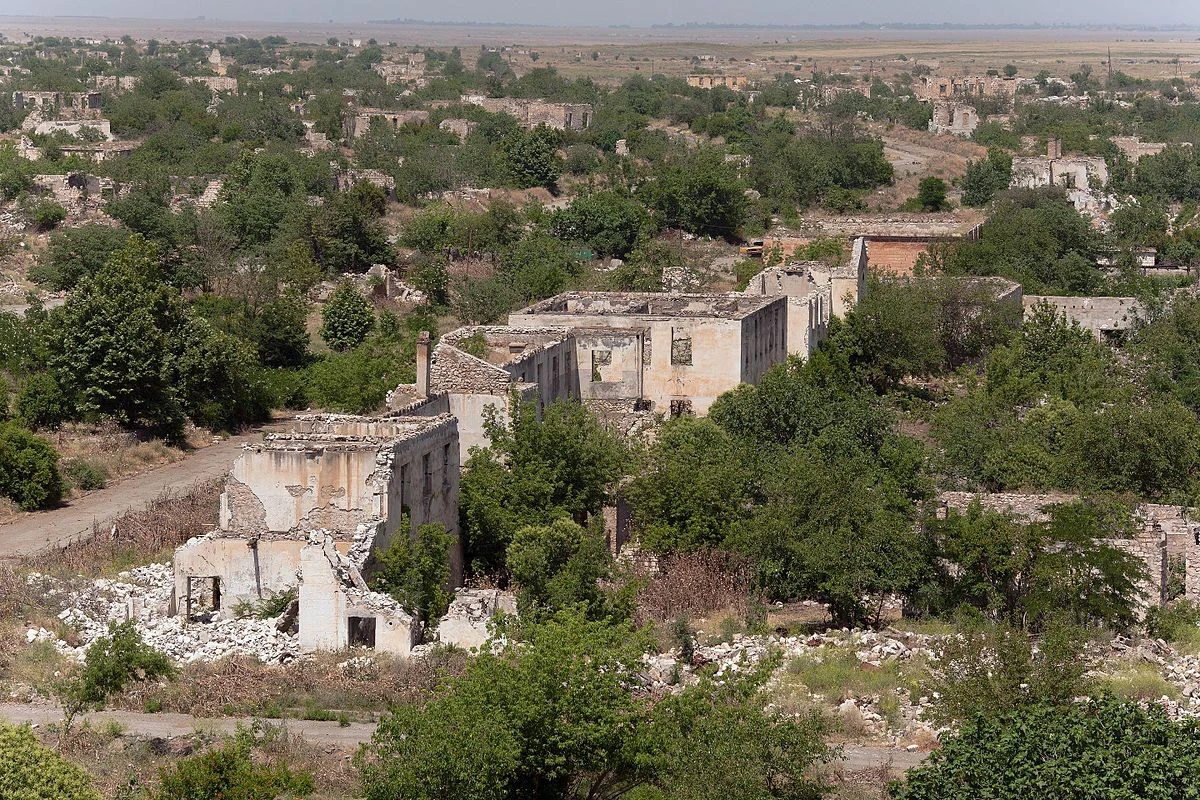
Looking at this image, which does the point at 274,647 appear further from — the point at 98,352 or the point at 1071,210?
the point at 1071,210

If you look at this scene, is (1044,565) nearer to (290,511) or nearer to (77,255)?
(290,511)

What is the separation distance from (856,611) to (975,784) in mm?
7021

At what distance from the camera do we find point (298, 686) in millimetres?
19594

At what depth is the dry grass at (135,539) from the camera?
81.6 ft

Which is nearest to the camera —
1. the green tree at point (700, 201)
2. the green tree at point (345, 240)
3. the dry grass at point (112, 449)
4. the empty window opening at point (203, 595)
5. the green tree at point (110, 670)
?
the green tree at point (110, 670)

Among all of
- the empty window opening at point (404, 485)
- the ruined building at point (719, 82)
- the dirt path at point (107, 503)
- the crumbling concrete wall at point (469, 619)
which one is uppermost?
the empty window opening at point (404, 485)

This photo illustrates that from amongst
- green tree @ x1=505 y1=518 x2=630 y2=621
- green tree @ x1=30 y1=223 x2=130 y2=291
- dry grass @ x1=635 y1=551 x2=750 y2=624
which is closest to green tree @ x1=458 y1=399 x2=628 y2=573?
green tree @ x1=505 y1=518 x2=630 y2=621

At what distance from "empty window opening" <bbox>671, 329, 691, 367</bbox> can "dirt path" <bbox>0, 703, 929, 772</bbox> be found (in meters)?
16.3

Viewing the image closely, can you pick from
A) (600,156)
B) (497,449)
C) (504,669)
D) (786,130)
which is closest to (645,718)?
(504,669)

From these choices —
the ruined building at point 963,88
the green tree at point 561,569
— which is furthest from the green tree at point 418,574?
the ruined building at point 963,88

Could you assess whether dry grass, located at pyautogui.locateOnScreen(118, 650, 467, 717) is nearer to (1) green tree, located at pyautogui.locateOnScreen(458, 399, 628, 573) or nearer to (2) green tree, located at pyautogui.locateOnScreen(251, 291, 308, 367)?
(1) green tree, located at pyautogui.locateOnScreen(458, 399, 628, 573)

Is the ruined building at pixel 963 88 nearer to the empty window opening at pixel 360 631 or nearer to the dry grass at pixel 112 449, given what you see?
the dry grass at pixel 112 449

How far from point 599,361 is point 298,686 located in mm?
14639

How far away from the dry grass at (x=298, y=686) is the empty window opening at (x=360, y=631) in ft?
1.19
